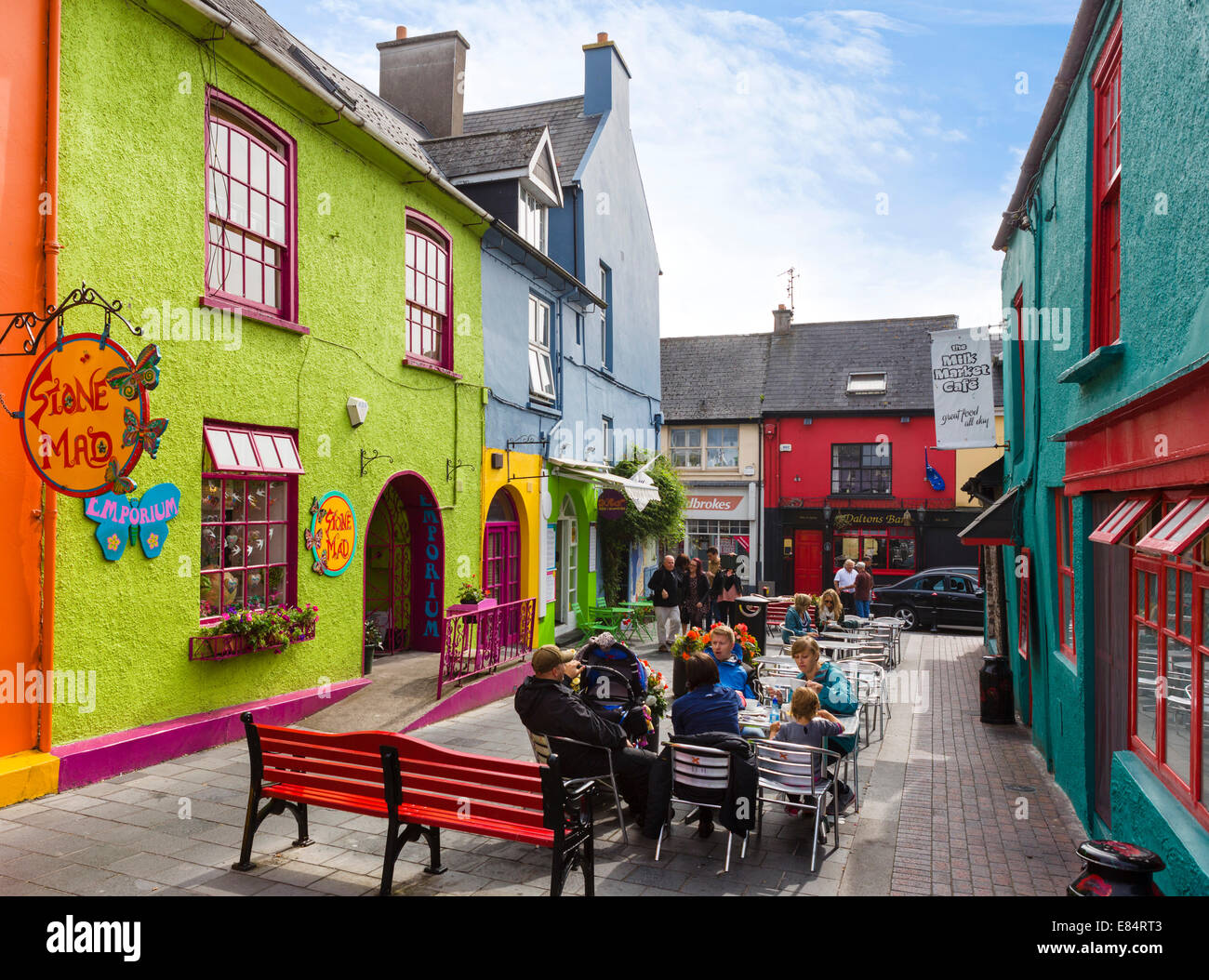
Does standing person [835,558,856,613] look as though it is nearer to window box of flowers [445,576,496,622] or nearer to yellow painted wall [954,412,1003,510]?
window box of flowers [445,576,496,622]

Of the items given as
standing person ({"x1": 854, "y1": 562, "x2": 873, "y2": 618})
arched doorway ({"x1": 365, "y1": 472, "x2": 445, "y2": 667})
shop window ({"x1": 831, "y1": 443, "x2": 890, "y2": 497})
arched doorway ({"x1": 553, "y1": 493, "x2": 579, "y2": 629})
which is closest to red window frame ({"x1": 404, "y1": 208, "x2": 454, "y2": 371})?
arched doorway ({"x1": 365, "y1": 472, "x2": 445, "y2": 667})

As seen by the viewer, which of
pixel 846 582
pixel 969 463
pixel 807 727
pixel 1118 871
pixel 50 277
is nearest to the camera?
pixel 1118 871

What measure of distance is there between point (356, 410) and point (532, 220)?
705 centimetres

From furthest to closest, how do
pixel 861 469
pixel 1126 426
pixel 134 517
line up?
pixel 861 469 → pixel 134 517 → pixel 1126 426

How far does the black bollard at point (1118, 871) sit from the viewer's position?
360 cm

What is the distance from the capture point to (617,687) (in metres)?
6.89

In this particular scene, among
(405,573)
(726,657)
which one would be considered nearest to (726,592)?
(405,573)

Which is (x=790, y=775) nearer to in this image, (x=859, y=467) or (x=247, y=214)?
(x=247, y=214)

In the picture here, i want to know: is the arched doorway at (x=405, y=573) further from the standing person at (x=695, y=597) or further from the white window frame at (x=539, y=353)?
the standing person at (x=695, y=597)

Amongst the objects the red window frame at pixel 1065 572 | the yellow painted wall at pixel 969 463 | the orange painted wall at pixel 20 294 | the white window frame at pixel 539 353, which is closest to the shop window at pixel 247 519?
the orange painted wall at pixel 20 294

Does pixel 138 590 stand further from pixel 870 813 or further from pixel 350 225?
pixel 870 813

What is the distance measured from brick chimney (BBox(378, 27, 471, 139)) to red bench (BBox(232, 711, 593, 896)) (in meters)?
14.6
